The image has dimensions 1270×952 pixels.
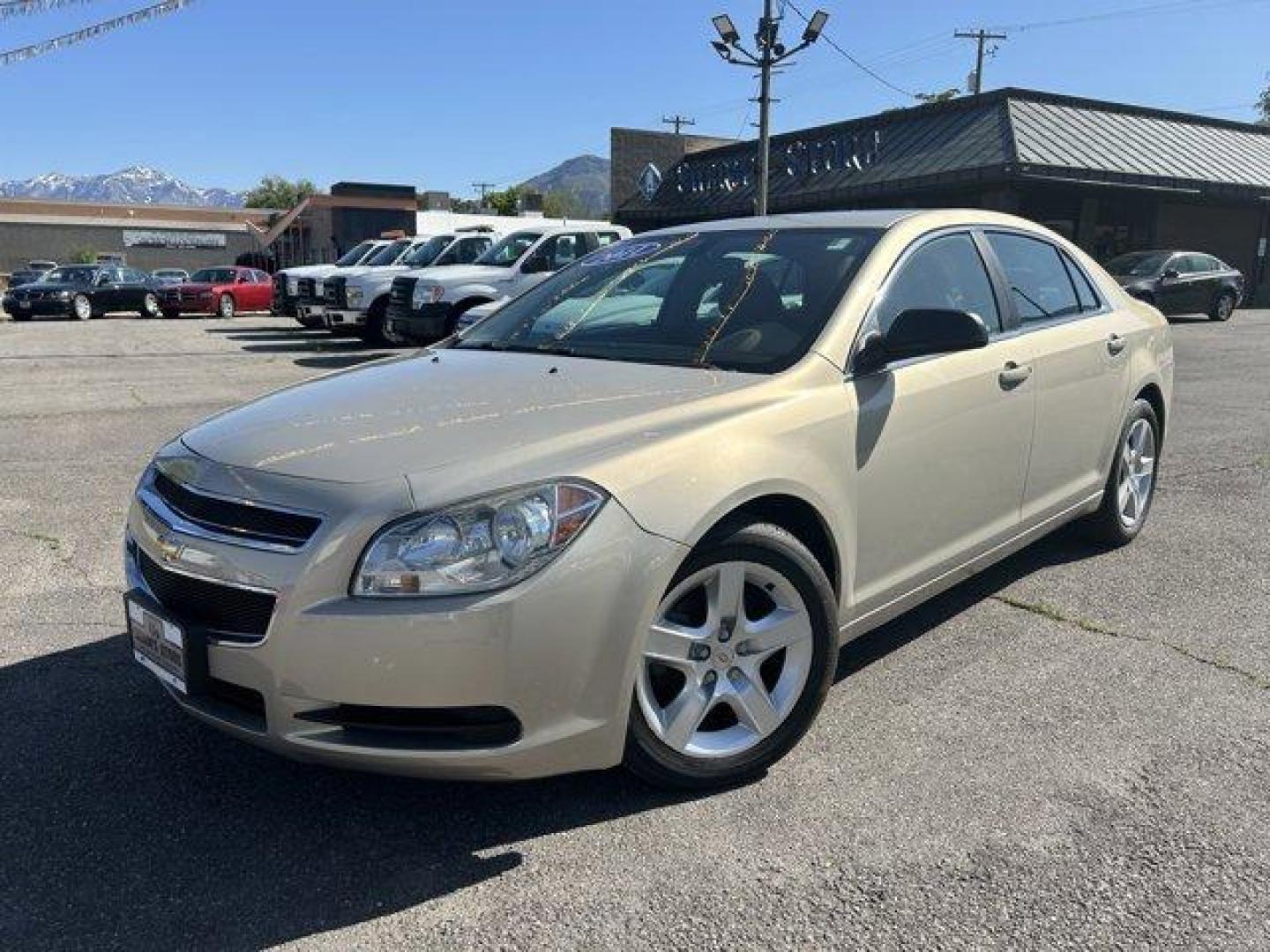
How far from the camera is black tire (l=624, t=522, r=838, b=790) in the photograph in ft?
9.02

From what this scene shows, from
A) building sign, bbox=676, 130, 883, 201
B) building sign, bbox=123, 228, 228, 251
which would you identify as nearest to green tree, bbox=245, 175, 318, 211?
building sign, bbox=123, 228, 228, 251

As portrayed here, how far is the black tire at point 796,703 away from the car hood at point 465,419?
1.21ft

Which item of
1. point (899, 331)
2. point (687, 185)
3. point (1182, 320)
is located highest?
point (687, 185)

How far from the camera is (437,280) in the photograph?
14.3m

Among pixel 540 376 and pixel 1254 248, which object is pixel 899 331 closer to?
pixel 540 376

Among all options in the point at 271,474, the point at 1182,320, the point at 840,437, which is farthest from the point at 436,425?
the point at 1182,320

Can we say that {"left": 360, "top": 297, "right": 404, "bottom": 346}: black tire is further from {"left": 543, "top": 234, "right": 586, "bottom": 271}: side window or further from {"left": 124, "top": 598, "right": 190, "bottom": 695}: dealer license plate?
{"left": 124, "top": 598, "right": 190, "bottom": 695}: dealer license plate

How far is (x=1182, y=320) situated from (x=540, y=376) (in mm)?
24824

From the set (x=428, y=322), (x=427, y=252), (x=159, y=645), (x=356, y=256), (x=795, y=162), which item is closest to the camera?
(x=159, y=645)

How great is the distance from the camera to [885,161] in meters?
27.7

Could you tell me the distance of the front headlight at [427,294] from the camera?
14.2 m

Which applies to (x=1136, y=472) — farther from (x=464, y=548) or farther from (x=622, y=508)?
(x=464, y=548)

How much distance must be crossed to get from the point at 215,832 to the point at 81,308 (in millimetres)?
30145

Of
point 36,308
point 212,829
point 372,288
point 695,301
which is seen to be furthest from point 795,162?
point 212,829
